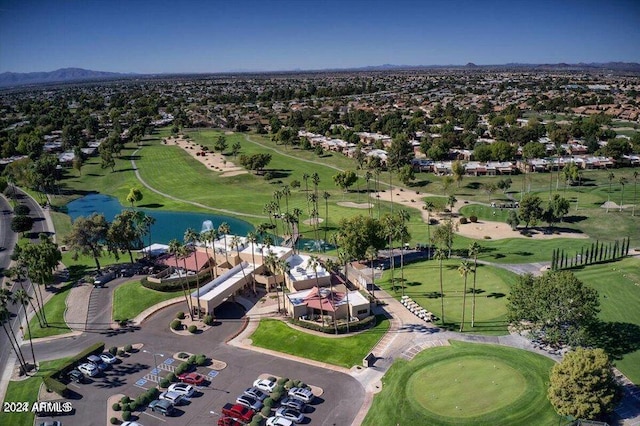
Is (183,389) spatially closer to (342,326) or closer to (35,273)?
(342,326)

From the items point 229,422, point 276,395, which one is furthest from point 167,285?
point 229,422

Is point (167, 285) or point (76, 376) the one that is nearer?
point (76, 376)

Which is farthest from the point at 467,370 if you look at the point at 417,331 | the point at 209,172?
the point at 209,172

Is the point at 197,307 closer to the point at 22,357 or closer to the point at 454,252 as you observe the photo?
the point at 22,357

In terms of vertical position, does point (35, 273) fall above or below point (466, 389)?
above

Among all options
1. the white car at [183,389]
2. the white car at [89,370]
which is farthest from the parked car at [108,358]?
the white car at [183,389]

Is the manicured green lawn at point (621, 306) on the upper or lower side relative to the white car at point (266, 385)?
upper

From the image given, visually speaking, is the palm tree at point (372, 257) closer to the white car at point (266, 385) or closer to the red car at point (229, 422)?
the white car at point (266, 385)
